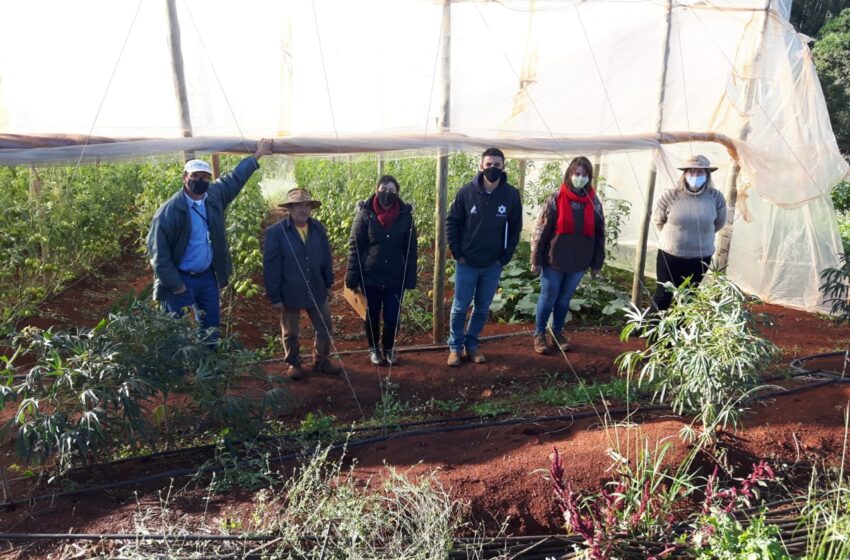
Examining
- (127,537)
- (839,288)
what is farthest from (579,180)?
(127,537)

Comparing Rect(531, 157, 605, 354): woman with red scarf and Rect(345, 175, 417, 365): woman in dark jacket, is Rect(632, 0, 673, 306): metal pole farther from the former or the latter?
Rect(345, 175, 417, 365): woman in dark jacket

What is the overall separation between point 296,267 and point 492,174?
1.50 metres

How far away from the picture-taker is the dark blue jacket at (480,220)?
4480mm

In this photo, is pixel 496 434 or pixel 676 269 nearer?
pixel 496 434

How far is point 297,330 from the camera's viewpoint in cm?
451

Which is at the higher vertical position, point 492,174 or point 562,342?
point 492,174

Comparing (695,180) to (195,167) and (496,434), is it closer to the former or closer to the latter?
(496,434)

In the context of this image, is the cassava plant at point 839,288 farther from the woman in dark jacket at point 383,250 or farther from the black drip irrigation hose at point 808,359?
the woman in dark jacket at point 383,250

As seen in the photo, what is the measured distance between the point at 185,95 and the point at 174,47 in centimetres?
31

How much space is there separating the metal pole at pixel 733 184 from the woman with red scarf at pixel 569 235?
1.65m

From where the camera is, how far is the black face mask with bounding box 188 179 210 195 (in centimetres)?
388

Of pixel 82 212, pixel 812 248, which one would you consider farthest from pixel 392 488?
pixel 812 248

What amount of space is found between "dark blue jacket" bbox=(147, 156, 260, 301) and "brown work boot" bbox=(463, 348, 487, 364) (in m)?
1.99

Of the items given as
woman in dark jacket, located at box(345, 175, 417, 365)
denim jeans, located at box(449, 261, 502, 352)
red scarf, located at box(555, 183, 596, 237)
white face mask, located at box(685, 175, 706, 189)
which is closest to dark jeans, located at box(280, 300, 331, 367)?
woman in dark jacket, located at box(345, 175, 417, 365)
